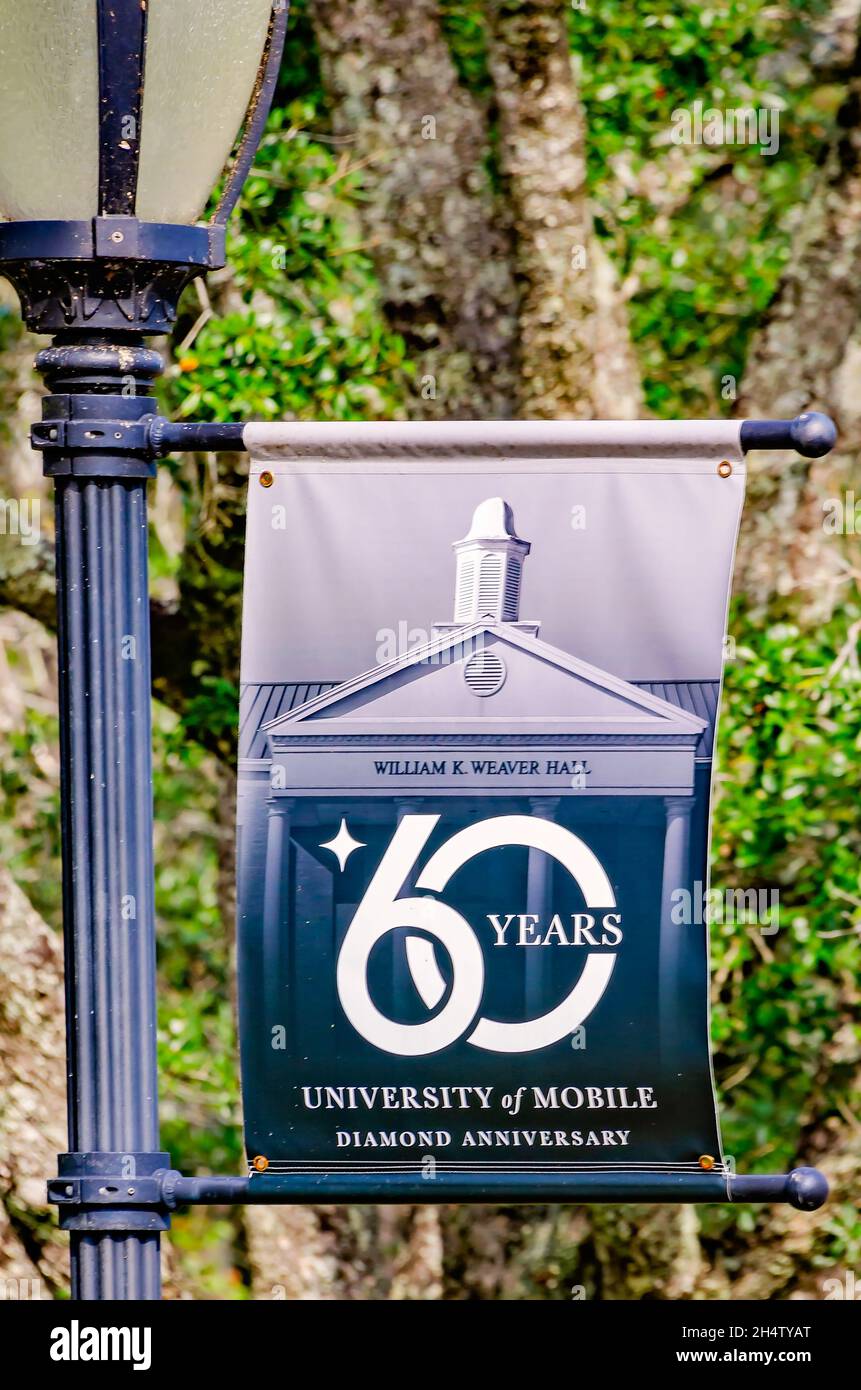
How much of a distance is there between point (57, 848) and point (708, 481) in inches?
202

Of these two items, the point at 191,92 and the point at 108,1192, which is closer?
Result: the point at 108,1192

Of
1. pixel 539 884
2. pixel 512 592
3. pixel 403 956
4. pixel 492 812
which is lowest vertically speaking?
pixel 403 956

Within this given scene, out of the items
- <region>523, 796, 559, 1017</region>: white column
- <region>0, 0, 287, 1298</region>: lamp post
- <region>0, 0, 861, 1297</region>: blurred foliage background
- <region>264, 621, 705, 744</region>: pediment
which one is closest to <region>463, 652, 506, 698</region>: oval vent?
<region>264, 621, 705, 744</region>: pediment

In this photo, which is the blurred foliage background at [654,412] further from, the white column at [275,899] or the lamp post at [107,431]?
the white column at [275,899]

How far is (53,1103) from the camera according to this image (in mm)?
6082

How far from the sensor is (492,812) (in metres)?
2.89

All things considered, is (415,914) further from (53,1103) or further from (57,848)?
(57,848)

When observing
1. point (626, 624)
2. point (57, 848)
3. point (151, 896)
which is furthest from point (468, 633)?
point (57, 848)

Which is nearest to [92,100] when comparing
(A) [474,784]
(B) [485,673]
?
A: (B) [485,673]

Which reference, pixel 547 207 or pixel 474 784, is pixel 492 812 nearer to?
pixel 474 784

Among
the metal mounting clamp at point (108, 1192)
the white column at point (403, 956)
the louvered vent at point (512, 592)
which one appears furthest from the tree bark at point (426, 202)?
the metal mounting clamp at point (108, 1192)

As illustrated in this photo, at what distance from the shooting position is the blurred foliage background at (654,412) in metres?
5.99

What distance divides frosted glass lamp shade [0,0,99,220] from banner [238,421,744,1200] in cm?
50

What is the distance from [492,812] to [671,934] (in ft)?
1.13
